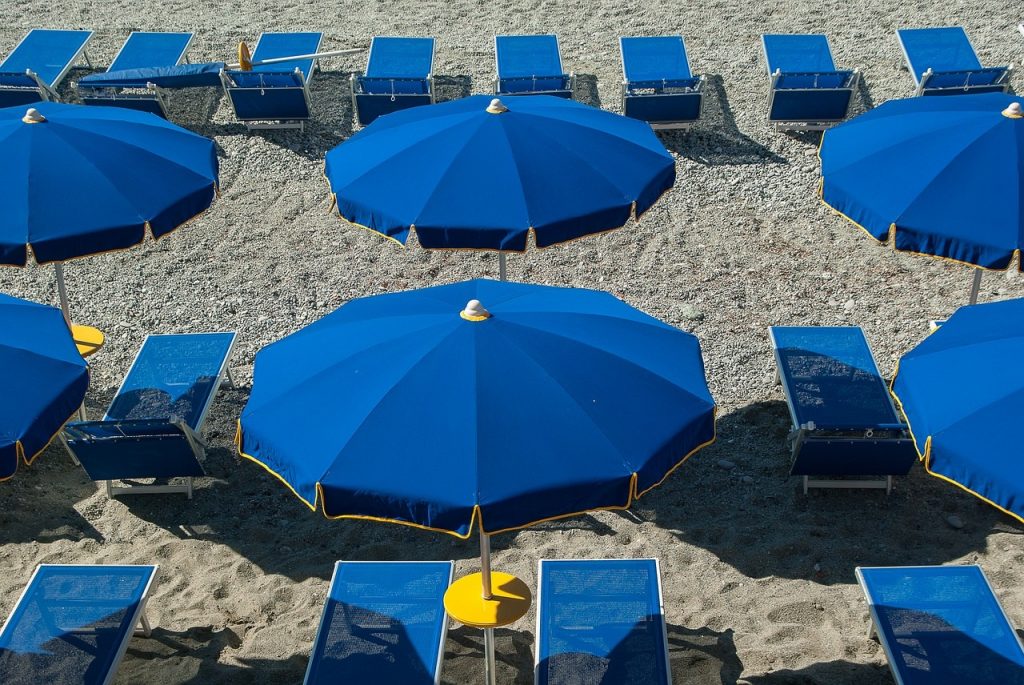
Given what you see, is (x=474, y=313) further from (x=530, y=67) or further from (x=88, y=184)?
(x=530, y=67)

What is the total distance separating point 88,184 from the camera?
791cm

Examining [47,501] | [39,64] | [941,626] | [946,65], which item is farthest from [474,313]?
[39,64]

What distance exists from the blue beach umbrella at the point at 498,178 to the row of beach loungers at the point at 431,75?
3943 millimetres

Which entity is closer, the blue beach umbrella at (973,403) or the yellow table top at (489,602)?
the blue beach umbrella at (973,403)

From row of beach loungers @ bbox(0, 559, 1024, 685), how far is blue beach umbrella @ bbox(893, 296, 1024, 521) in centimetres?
126

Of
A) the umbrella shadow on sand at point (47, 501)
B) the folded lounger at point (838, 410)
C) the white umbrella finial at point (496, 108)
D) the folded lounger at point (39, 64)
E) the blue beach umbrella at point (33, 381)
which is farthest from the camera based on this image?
the folded lounger at point (39, 64)

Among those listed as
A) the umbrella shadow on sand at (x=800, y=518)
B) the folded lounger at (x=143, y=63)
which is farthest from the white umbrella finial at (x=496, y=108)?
the folded lounger at (x=143, y=63)

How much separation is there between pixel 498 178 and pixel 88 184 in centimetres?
290

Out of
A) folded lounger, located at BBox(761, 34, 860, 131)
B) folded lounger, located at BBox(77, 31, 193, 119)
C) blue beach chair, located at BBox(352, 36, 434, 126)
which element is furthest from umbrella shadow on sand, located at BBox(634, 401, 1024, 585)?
folded lounger, located at BBox(77, 31, 193, 119)

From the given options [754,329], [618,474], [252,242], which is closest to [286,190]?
[252,242]

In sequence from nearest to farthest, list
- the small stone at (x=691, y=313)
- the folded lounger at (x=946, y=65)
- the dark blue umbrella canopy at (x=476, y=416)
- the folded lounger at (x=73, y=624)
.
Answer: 1. the dark blue umbrella canopy at (x=476, y=416)
2. the folded lounger at (x=73, y=624)
3. the small stone at (x=691, y=313)
4. the folded lounger at (x=946, y=65)

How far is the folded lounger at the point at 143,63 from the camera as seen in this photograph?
12438 millimetres

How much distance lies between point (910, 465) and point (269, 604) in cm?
438

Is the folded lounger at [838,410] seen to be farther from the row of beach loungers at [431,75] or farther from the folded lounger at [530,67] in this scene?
the folded lounger at [530,67]
